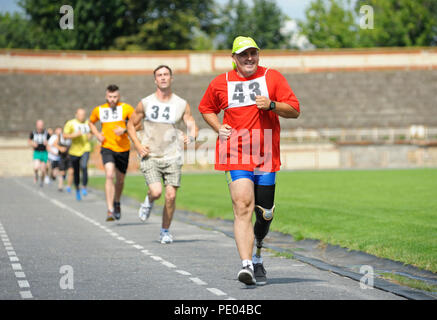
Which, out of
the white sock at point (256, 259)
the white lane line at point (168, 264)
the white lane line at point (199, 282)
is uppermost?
the white sock at point (256, 259)

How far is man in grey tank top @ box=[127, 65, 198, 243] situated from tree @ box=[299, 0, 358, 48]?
2842 inches

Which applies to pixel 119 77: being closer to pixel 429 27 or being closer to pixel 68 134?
pixel 429 27

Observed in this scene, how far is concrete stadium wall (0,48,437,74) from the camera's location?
61.8 metres

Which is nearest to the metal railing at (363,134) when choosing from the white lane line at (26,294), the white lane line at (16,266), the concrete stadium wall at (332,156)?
the concrete stadium wall at (332,156)

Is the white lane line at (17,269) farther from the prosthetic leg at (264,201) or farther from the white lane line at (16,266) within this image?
the prosthetic leg at (264,201)

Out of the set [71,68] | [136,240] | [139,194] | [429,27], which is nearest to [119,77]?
[71,68]

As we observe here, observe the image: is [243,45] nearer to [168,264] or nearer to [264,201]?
[264,201]

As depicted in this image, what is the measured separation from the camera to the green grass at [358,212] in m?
11.8

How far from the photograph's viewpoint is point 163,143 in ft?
43.8

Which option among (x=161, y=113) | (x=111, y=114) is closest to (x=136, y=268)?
(x=161, y=113)

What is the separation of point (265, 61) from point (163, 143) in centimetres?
5102

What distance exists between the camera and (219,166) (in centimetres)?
877

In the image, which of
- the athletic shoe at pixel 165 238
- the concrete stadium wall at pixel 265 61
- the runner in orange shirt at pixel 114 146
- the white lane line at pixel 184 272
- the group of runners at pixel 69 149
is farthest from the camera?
the concrete stadium wall at pixel 265 61
